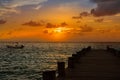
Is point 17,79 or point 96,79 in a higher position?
point 96,79

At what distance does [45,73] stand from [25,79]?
29657 mm

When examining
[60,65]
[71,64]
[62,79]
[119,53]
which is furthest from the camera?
[119,53]

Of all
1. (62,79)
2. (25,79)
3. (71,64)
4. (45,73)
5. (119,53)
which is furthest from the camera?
(25,79)

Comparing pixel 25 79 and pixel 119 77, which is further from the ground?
pixel 119 77

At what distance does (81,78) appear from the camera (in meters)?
18.4

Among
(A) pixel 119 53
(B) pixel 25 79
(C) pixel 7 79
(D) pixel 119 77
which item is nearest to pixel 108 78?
(D) pixel 119 77

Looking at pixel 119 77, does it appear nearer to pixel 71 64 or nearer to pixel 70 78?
pixel 70 78

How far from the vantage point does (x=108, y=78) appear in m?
18.3

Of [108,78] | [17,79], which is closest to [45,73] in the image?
[108,78]

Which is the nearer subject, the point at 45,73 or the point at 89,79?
the point at 45,73

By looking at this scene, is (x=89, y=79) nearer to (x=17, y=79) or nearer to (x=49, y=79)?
(x=49, y=79)

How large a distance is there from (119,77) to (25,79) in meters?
25.1

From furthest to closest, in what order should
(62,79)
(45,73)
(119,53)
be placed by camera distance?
(119,53) → (62,79) → (45,73)

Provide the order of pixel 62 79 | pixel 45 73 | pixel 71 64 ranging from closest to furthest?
pixel 45 73
pixel 62 79
pixel 71 64
